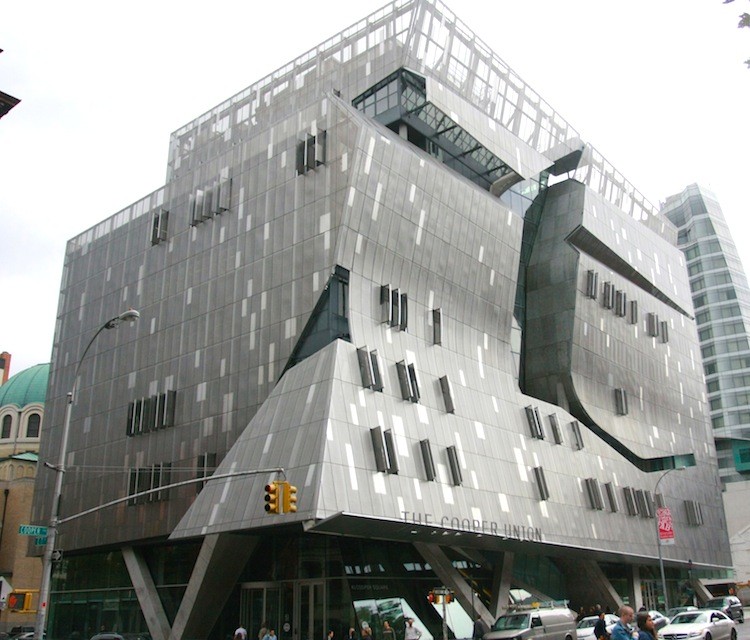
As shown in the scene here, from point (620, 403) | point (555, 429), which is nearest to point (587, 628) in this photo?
point (555, 429)

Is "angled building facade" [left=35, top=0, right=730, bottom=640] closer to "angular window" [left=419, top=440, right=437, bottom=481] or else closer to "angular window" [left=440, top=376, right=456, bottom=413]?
"angular window" [left=419, top=440, right=437, bottom=481]

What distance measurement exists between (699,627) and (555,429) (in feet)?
67.1

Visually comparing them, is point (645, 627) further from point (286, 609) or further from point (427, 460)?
point (286, 609)

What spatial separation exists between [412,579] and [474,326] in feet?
50.3

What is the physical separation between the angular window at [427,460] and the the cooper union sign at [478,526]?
202cm

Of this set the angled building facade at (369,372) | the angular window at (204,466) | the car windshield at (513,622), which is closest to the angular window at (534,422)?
the angled building facade at (369,372)

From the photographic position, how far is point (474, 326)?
161 ft

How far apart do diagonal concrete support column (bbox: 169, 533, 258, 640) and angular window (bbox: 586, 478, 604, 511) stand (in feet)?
73.9

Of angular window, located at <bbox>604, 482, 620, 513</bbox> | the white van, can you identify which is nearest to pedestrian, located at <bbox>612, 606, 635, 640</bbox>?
the white van

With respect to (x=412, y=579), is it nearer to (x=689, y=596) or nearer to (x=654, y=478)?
(x=654, y=478)

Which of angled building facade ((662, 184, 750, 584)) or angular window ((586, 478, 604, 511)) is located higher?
angled building facade ((662, 184, 750, 584))

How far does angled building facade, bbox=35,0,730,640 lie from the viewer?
40.1 m

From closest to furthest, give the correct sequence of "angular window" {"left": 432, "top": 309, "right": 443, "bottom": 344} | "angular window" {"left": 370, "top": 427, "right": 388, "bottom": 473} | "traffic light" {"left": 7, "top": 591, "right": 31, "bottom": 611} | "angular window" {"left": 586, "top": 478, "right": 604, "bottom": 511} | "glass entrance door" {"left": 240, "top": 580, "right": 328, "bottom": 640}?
"traffic light" {"left": 7, "top": 591, "right": 31, "bottom": 611}, "angular window" {"left": 370, "top": 427, "right": 388, "bottom": 473}, "glass entrance door" {"left": 240, "top": 580, "right": 328, "bottom": 640}, "angular window" {"left": 432, "top": 309, "right": 443, "bottom": 344}, "angular window" {"left": 586, "top": 478, "right": 604, "bottom": 511}

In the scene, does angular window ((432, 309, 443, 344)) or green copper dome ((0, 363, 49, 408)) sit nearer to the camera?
angular window ((432, 309, 443, 344))
